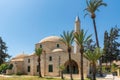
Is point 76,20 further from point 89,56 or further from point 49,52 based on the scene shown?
point 89,56

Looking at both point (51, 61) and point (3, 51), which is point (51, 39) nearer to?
point (51, 61)

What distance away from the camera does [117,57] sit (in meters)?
77.9

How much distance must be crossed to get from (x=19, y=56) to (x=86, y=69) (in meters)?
24.9

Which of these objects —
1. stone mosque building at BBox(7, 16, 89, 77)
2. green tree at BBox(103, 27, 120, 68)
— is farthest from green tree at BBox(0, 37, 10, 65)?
green tree at BBox(103, 27, 120, 68)

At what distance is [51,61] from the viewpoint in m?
60.5

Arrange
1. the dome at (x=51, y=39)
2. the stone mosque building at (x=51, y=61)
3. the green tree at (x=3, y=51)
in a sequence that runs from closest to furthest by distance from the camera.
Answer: the stone mosque building at (x=51, y=61)
the dome at (x=51, y=39)
the green tree at (x=3, y=51)

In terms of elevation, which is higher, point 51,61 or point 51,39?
point 51,39

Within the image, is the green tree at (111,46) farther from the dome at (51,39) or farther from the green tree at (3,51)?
the green tree at (3,51)

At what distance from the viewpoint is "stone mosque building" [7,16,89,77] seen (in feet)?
193

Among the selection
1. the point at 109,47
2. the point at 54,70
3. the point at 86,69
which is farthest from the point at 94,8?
the point at 109,47

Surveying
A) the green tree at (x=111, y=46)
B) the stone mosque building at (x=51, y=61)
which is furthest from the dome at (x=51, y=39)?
the green tree at (x=111, y=46)

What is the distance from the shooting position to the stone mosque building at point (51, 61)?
5891 cm

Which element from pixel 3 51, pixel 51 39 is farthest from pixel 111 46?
pixel 3 51

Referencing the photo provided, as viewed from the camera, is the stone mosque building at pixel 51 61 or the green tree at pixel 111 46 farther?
the green tree at pixel 111 46
